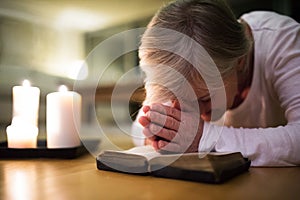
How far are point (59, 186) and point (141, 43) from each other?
0.32 metres

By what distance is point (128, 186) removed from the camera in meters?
0.43

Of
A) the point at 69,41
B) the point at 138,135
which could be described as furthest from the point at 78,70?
the point at 138,135

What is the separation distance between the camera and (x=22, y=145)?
71 centimetres

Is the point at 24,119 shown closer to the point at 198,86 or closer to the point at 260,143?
the point at 198,86

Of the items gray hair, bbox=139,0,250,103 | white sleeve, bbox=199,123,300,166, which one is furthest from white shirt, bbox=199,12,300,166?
gray hair, bbox=139,0,250,103

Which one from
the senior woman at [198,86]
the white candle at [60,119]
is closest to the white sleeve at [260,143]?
the senior woman at [198,86]

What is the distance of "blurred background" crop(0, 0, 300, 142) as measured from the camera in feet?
3.72

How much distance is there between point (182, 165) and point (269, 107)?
1.67ft

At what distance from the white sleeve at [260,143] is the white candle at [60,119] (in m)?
0.29

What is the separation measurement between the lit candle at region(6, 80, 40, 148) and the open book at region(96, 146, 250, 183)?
0.25m

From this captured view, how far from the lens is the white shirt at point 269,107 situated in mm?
588

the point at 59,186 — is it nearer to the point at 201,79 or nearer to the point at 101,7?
the point at 201,79

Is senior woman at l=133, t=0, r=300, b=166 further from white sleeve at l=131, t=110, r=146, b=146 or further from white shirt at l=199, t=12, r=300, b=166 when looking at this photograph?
white sleeve at l=131, t=110, r=146, b=146

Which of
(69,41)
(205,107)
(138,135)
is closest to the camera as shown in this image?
(205,107)
